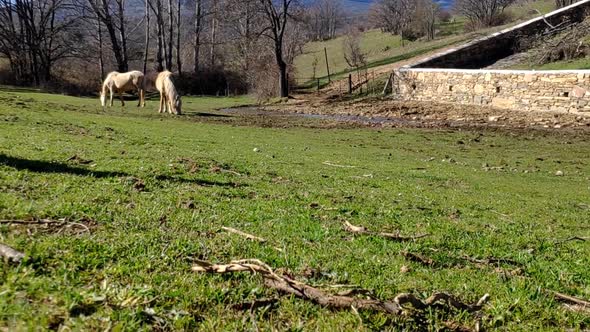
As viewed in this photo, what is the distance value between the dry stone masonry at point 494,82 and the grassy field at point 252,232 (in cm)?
1411

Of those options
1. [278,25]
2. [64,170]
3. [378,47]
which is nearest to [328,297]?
[64,170]

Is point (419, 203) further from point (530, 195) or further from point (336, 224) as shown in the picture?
point (530, 195)

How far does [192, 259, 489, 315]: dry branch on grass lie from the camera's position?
11.1ft

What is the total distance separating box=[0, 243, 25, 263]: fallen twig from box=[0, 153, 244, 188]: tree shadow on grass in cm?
385

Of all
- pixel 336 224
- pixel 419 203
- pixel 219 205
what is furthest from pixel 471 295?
pixel 419 203

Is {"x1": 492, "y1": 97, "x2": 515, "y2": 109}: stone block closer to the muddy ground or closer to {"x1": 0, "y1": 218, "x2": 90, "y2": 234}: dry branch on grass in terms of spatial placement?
the muddy ground

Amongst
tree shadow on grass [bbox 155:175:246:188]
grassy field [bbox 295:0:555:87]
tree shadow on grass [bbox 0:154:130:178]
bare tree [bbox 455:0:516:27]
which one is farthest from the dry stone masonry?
tree shadow on grass [bbox 0:154:130:178]

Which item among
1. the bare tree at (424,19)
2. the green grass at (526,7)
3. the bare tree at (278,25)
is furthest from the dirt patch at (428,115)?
the green grass at (526,7)

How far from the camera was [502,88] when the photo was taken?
93.0 ft

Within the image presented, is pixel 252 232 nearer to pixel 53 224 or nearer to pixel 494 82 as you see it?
pixel 53 224

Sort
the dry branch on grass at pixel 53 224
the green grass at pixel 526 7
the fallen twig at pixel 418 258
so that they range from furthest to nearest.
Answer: the green grass at pixel 526 7 < the fallen twig at pixel 418 258 < the dry branch on grass at pixel 53 224

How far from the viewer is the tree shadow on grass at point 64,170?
7199mm

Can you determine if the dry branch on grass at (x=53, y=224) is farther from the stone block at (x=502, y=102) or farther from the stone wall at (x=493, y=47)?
the stone wall at (x=493, y=47)

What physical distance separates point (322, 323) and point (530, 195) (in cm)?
926
